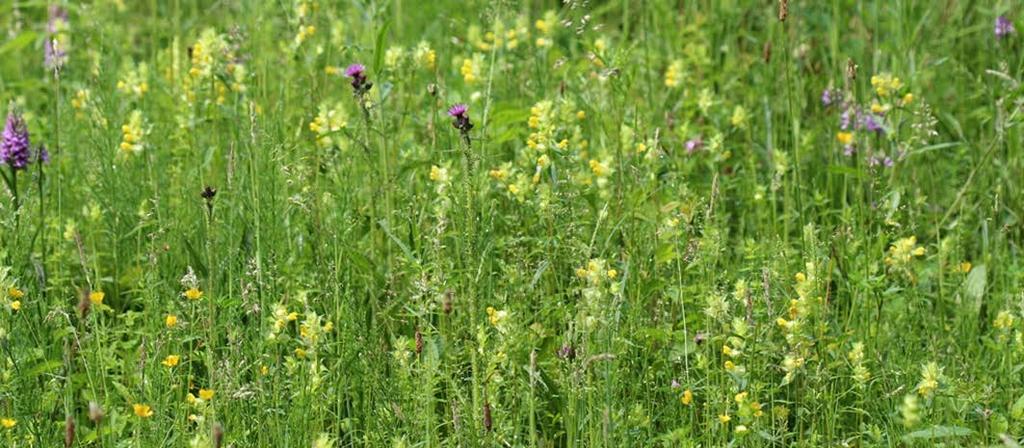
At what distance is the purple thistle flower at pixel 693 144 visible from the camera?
3797 millimetres

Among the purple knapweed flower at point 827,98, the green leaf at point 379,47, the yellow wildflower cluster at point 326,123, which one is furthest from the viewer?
the purple knapweed flower at point 827,98

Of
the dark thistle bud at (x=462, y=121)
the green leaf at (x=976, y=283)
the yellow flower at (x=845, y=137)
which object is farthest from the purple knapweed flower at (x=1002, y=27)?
the dark thistle bud at (x=462, y=121)

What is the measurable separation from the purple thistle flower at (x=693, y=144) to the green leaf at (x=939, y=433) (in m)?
1.45

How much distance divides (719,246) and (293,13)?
1809mm

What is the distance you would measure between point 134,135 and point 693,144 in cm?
147

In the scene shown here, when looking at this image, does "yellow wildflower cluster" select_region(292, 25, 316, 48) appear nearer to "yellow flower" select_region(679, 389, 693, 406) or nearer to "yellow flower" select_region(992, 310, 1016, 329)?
"yellow flower" select_region(679, 389, 693, 406)

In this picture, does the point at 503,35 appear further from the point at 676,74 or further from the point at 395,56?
the point at 676,74

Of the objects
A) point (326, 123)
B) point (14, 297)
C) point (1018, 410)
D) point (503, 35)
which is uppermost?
point (503, 35)

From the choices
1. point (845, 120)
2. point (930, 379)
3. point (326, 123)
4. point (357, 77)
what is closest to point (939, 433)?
point (930, 379)

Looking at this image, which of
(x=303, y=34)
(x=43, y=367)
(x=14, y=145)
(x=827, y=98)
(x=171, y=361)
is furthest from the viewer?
(x=827, y=98)

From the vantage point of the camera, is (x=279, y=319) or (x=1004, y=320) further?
(x=1004, y=320)

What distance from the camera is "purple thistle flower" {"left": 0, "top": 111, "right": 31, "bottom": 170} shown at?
326 centimetres

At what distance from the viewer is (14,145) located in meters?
3.27

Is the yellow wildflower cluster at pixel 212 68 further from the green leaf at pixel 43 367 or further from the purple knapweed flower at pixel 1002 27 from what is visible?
the purple knapweed flower at pixel 1002 27
